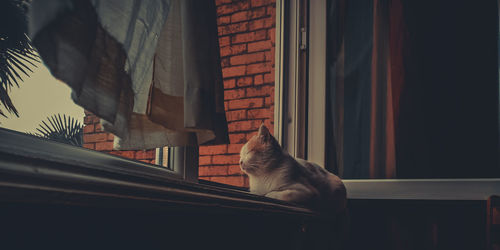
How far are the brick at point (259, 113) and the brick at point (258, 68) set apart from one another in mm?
264

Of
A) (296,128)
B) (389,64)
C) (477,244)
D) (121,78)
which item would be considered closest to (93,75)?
(121,78)

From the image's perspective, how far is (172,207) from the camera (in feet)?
2.37

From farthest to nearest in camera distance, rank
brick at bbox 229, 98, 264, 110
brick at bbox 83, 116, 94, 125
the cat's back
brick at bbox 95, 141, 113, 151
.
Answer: brick at bbox 229, 98, 264, 110
the cat's back
brick at bbox 95, 141, 113, 151
brick at bbox 83, 116, 94, 125

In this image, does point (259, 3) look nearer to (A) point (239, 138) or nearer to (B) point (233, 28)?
(B) point (233, 28)

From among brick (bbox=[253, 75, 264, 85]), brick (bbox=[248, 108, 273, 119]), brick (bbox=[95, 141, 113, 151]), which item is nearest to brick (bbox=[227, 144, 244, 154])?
brick (bbox=[248, 108, 273, 119])

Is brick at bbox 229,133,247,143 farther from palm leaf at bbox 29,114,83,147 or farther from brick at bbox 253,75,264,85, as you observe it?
palm leaf at bbox 29,114,83,147

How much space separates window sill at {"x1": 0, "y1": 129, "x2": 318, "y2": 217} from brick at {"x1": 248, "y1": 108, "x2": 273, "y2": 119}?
167 centimetres

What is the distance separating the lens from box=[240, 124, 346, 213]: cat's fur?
1.56 m

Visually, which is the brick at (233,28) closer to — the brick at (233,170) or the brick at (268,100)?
the brick at (268,100)

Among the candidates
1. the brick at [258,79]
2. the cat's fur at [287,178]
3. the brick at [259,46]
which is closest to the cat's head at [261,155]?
the cat's fur at [287,178]

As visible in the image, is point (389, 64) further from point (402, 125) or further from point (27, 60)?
point (27, 60)

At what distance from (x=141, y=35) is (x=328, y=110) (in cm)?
145

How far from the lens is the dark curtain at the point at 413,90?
1905 millimetres

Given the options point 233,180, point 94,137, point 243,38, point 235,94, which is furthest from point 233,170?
point 94,137
